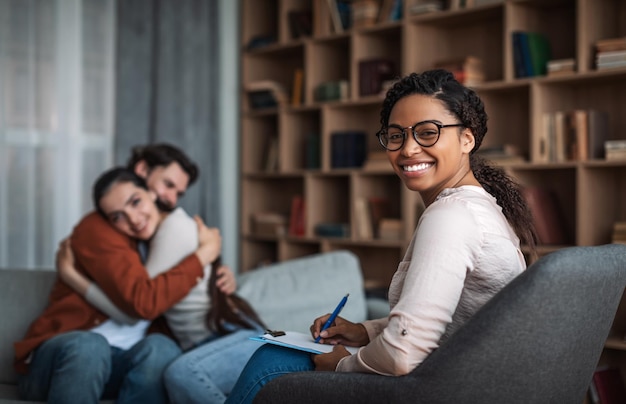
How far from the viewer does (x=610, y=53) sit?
118 inches

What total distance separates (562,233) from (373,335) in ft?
6.81

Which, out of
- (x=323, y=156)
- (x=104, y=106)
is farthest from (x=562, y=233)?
(x=104, y=106)

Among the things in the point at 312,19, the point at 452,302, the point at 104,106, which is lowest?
the point at 452,302

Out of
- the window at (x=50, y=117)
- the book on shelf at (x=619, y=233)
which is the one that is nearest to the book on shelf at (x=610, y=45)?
the book on shelf at (x=619, y=233)

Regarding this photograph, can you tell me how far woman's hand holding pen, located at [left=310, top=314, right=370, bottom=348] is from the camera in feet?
4.84

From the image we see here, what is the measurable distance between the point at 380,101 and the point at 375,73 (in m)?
0.19

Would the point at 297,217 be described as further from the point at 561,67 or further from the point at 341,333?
the point at 341,333

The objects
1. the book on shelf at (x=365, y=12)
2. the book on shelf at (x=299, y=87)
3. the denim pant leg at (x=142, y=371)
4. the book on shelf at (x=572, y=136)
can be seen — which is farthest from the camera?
the book on shelf at (x=299, y=87)

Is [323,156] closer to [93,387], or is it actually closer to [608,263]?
[93,387]

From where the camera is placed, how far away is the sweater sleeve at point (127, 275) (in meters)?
2.15

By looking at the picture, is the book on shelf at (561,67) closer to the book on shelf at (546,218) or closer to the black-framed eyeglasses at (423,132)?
the book on shelf at (546,218)

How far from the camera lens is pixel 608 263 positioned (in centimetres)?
123

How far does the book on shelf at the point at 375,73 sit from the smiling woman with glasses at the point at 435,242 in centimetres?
248

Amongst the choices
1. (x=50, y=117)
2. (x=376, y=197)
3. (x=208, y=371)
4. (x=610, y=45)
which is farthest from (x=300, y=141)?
(x=208, y=371)
